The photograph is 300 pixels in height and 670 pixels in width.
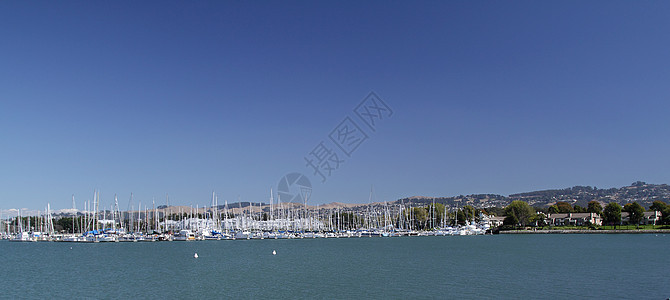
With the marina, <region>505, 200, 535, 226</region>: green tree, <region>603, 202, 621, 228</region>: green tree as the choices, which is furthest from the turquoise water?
<region>505, 200, 535, 226</region>: green tree

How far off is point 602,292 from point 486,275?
9.54 metres

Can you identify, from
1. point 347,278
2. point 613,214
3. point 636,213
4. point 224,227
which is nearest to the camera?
point 347,278

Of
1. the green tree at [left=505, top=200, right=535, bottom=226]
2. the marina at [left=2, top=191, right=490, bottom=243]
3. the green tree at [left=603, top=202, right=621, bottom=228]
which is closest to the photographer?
the marina at [left=2, top=191, right=490, bottom=243]

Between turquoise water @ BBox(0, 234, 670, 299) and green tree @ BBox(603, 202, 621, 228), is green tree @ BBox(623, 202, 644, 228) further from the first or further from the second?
turquoise water @ BBox(0, 234, 670, 299)

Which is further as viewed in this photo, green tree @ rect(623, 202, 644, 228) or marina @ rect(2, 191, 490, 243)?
green tree @ rect(623, 202, 644, 228)

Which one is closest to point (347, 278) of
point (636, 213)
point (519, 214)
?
point (519, 214)

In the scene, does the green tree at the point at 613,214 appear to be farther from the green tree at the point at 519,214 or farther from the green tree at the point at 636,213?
the green tree at the point at 519,214

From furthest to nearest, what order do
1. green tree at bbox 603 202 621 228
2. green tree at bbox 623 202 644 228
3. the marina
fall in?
green tree at bbox 623 202 644 228 → green tree at bbox 603 202 621 228 → the marina

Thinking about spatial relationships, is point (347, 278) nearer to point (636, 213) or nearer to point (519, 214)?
point (519, 214)

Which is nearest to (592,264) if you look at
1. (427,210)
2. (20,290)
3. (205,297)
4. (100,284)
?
(205,297)

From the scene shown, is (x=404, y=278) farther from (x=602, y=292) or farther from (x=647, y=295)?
(x=647, y=295)

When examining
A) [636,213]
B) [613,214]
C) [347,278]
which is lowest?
[636,213]

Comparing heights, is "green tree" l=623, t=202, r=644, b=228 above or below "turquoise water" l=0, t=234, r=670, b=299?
below

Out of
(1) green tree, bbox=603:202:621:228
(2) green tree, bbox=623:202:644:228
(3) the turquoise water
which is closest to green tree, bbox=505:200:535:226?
(1) green tree, bbox=603:202:621:228
